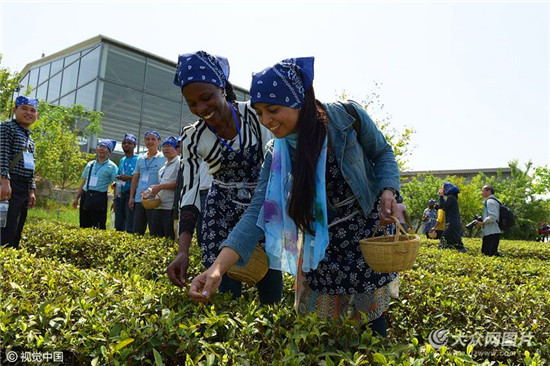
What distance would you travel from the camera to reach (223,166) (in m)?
2.59

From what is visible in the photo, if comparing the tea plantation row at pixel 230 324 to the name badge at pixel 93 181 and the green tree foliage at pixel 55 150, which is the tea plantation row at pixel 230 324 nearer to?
the name badge at pixel 93 181

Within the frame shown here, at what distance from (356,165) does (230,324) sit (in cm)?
90

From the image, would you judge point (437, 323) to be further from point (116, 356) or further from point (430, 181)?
point (430, 181)

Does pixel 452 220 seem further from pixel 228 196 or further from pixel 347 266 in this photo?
pixel 347 266

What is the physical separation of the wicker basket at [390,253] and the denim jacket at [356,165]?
213 millimetres

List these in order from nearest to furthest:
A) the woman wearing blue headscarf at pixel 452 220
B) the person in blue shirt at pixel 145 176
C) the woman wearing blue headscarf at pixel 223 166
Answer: the woman wearing blue headscarf at pixel 223 166
the person in blue shirt at pixel 145 176
the woman wearing blue headscarf at pixel 452 220

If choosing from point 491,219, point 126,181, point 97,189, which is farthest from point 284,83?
point 491,219

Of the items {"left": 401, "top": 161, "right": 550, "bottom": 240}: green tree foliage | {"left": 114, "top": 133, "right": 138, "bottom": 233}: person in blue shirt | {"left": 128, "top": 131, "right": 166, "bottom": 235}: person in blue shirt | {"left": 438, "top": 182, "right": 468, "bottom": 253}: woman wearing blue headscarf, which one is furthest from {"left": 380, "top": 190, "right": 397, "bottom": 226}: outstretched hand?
{"left": 401, "top": 161, "right": 550, "bottom": 240}: green tree foliage

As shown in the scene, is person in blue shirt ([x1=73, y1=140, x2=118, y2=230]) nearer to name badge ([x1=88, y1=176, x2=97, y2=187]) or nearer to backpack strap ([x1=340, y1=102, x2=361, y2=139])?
name badge ([x1=88, y1=176, x2=97, y2=187])

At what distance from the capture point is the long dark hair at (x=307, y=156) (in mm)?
1884

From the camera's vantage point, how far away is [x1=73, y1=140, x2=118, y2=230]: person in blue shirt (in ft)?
23.5

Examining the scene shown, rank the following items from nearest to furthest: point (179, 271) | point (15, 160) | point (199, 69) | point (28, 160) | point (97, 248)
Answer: point (179, 271), point (199, 69), point (15, 160), point (28, 160), point (97, 248)

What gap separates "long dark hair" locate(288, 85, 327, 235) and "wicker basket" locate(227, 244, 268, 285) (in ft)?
1.42

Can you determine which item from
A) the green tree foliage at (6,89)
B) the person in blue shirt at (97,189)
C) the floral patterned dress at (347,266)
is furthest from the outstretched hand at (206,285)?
the green tree foliage at (6,89)
